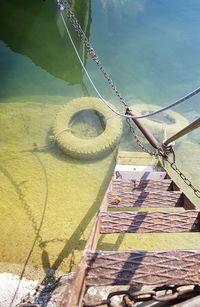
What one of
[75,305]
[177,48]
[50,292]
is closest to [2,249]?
[50,292]

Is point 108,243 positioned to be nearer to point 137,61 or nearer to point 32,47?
point 137,61

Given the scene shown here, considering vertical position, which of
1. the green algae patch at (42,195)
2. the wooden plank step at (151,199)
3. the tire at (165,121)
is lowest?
the green algae patch at (42,195)

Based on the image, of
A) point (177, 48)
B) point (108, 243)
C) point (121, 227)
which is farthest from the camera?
point (177, 48)

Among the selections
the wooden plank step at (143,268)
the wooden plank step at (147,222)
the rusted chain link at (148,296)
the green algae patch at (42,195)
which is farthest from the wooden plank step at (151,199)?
the rusted chain link at (148,296)

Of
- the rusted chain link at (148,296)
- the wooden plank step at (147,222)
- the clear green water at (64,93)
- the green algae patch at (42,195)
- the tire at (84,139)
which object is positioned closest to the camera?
the rusted chain link at (148,296)

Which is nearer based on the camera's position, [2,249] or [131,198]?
[131,198]

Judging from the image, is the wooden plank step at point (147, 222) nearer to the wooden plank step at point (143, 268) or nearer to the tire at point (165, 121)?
the wooden plank step at point (143, 268)
